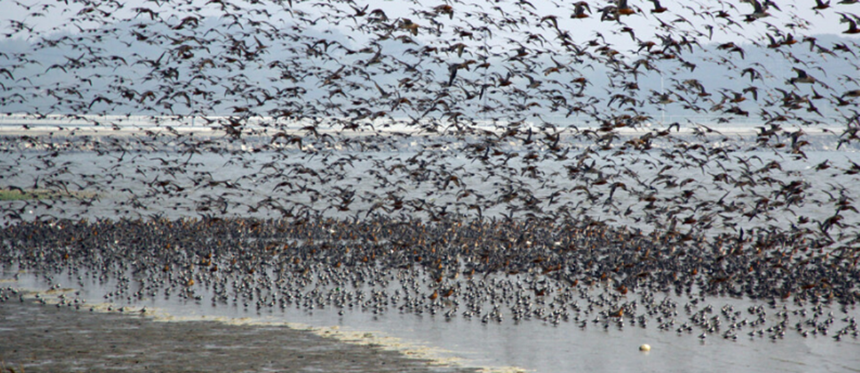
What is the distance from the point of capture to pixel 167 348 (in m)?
15.1

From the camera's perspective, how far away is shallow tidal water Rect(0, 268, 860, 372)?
593 inches

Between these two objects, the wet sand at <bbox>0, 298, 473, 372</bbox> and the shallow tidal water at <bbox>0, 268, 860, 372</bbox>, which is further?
the shallow tidal water at <bbox>0, 268, 860, 372</bbox>

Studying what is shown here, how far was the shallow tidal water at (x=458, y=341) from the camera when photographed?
15055 millimetres

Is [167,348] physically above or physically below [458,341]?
above

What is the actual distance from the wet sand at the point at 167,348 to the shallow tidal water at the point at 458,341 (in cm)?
6

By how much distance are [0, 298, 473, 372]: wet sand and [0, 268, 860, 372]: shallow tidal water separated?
0.21 ft

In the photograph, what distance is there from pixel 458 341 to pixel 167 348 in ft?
22.5

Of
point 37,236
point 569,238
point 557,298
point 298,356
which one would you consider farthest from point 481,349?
point 37,236

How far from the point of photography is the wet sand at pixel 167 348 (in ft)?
45.5

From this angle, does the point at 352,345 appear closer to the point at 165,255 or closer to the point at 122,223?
the point at 165,255

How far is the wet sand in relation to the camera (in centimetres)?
1388

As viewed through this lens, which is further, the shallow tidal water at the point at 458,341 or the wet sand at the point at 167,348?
the shallow tidal water at the point at 458,341

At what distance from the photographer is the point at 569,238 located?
1192 inches

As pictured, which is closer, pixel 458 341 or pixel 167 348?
pixel 167 348
